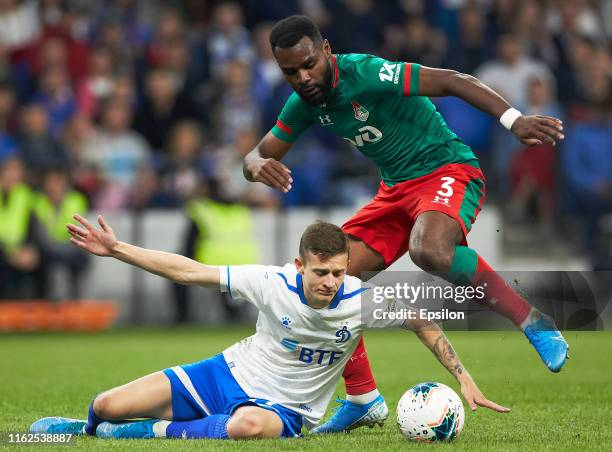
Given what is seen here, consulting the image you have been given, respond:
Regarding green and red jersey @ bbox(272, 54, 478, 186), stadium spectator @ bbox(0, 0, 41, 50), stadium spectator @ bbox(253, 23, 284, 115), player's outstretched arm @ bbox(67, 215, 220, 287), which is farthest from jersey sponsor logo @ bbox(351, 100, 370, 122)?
stadium spectator @ bbox(0, 0, 41, 50)

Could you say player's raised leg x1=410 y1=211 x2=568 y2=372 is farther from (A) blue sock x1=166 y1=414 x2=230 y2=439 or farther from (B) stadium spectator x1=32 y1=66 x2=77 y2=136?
(B) stadium spectator x1=32 y1=66 x2=77 y2=136

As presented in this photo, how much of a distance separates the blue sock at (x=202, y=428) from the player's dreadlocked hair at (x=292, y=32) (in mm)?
2224

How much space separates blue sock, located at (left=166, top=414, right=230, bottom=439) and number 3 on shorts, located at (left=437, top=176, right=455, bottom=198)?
1.96 metres

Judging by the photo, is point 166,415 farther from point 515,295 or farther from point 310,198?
point 310,198

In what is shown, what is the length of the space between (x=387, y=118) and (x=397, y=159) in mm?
295

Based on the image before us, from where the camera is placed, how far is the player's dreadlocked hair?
23.3 feet

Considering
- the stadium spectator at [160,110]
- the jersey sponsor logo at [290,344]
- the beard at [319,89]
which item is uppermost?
the stadium spectator at [160,110]

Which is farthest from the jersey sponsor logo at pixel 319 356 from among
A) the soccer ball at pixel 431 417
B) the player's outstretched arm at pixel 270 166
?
the player's outstretched arm at pixel 270 166

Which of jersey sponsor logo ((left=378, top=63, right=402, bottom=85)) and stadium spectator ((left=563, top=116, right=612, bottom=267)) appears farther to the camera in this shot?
stadium spectator ((left=563, top=116, right=612, bottom=267))

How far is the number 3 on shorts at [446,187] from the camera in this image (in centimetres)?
735

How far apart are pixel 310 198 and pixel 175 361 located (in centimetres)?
489

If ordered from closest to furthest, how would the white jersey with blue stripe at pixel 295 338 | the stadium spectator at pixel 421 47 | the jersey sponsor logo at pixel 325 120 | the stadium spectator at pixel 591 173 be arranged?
the white jersey with blue stripe at pixel 295 338 < the jersey sponsor logo at pixel 325 120 < the stadium spectator at pixel 591 173 < the stadium spectator at pixel 421 47

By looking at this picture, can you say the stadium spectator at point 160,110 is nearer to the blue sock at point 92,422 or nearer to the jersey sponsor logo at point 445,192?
the jersey sponsor logo at point 445,192

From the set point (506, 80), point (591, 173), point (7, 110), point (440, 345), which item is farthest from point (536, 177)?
point (440, 345)
